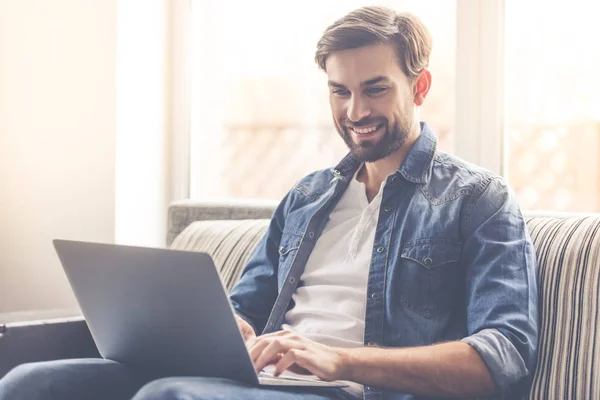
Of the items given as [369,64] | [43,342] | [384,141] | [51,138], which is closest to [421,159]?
[384,141]

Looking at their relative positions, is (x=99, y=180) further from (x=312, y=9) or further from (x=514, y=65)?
(x=514, y=65)

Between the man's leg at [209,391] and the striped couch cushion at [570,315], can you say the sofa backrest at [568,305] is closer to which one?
the striped couch cushion at [570,315]

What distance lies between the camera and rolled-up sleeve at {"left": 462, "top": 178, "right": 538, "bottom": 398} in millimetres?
1312

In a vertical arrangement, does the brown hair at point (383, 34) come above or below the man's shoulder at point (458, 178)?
above

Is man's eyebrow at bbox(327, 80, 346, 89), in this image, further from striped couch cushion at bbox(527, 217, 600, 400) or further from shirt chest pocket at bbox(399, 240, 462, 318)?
striped couch cushion at bbox(527, 217, 600, 400)

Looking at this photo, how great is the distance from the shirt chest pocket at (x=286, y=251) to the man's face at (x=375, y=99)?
21cm

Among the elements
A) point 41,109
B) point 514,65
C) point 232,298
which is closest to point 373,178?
point 232,298

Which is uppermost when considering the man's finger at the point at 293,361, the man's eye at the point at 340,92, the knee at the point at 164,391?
the man's eye at the point at 340,92

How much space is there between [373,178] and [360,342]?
35cm

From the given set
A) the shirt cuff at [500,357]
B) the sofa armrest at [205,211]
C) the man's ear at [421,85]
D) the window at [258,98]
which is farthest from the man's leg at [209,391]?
the window at [258,98]

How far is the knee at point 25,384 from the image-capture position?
133 cm

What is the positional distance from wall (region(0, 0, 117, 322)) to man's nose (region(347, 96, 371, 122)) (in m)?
1.12

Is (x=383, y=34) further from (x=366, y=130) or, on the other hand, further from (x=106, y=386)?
(x=106, y=386)

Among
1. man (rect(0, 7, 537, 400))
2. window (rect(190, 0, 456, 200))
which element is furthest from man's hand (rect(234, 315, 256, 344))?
window (rect(190, 0, 456, 200))
